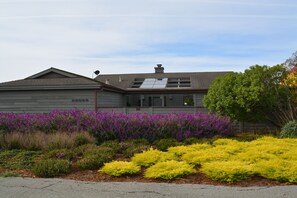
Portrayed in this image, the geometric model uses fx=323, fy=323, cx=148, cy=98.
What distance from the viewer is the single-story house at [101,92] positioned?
A: 19.5m

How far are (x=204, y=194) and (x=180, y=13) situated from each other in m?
10.9

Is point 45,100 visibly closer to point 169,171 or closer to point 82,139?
point 82,139

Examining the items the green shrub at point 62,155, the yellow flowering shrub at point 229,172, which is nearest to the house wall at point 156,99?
the green shrub at point 62,155

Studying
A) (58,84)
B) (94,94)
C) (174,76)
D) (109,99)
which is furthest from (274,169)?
(174,76)

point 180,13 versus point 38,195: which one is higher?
point 180,13

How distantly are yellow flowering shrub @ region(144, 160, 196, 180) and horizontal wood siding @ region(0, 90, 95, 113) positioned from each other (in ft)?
44.0

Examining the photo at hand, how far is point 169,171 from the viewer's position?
247 inches

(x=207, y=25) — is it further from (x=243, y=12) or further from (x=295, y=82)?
(x=295, y=82)

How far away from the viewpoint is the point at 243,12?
561 inches

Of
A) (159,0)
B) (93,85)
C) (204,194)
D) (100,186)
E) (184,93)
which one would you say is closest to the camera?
(204,194)

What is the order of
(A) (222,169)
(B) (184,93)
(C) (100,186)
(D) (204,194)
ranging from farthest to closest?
1. (B) (184,93)
2. (A) (222,169)
3. (C) (100,186)
4. (D) (204,194)

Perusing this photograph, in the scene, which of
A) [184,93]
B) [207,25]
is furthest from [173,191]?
[184,93]

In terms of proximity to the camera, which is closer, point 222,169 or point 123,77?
point 222,169

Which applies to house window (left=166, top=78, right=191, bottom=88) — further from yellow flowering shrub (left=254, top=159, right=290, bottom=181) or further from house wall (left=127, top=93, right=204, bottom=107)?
yellow flowering shrub (left=254, top=159, right=290, bottom=181)
